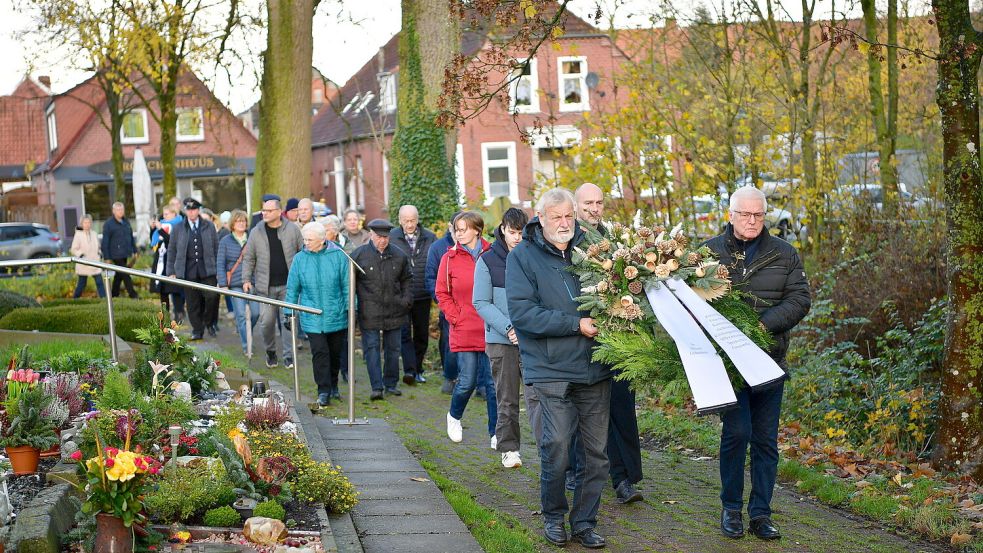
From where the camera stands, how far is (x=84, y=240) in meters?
21.4

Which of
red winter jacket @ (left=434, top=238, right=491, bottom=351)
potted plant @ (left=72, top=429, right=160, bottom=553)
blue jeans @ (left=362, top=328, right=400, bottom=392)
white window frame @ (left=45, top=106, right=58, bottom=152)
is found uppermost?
white window frame @ (left=45, top=106, right=58, bottom=152)

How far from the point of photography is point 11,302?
1555cm

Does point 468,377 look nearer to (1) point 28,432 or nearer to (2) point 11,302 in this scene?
(1) point 28,432

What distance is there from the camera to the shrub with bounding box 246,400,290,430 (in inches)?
333

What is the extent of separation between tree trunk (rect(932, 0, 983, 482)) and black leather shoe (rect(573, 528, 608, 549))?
130 inches

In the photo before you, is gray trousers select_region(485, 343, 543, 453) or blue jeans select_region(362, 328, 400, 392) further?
blue jeans select_region(362, 328, 400, 392)

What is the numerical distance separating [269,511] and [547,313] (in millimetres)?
1883

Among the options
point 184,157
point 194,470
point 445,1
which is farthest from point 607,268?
point 184,157

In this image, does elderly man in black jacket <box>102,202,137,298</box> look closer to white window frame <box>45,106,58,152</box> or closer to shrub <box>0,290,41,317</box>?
shrub <box>0,290,41,317</box>

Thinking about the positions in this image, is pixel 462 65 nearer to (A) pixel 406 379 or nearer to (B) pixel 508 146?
(A) pixel 406 379

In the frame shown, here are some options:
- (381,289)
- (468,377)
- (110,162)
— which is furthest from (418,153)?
(110,162)

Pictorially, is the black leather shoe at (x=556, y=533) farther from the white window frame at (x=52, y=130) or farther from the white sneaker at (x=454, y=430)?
the white window frame at (x=52, y=130)

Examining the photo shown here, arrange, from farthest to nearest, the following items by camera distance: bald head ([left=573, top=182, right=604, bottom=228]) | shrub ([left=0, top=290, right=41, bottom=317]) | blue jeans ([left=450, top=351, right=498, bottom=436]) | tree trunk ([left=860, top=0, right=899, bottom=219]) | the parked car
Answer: the parked car < shrub ([left=0, top=290, right=41, bottom=317]) < tree trunk ([left=860, top=0, right=899, bottom=219]) < blue jeans ([left=450, top=351, right=498, bottom=436]) < bald head ([left=573, top=182, right=604, bottom=228])

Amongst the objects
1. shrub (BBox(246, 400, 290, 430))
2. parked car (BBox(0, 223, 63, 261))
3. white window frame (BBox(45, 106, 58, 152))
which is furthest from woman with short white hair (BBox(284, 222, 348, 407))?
white window frame (BBox(45, 106, 58, 152))
